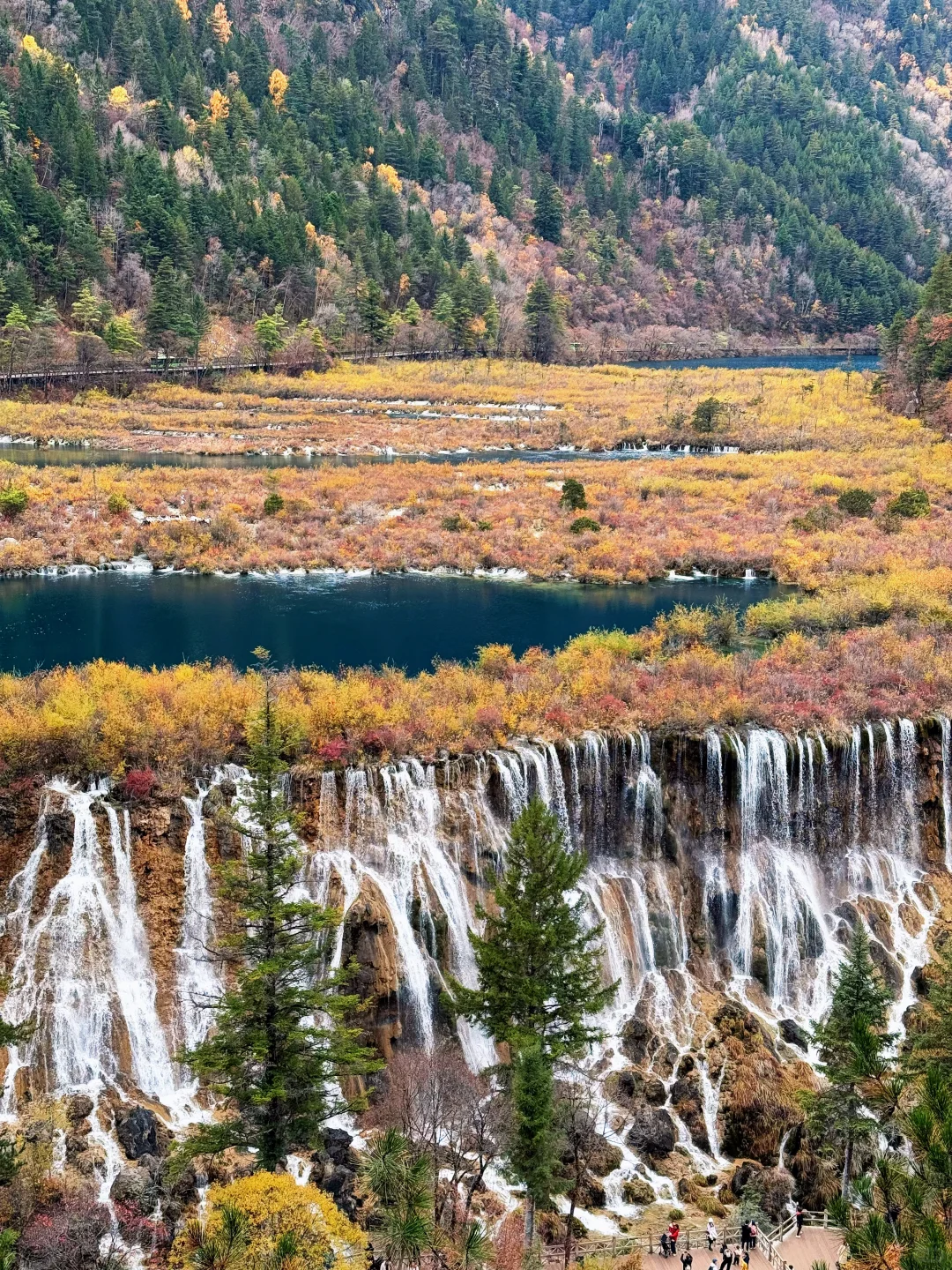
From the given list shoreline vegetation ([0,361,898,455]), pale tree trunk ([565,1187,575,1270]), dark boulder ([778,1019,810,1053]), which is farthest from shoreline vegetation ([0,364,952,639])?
pale tree trunk ([565,1187,575,1270])

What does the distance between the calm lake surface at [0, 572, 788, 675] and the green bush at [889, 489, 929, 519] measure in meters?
15.4

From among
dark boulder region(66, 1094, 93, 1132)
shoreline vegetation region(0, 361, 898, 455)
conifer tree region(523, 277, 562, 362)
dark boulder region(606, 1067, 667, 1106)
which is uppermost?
conifer tree region(523, 277, 562, 362)

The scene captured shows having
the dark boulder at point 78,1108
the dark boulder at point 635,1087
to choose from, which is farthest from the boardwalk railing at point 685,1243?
the dark boulder at point 78,1108

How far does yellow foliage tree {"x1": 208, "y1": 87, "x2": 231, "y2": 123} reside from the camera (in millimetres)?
183375

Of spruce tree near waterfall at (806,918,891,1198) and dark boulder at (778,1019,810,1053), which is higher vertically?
spruce tree near waterfall at (806,918,891,1198)

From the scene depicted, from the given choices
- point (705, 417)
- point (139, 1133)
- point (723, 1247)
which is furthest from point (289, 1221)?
point (705, 417)

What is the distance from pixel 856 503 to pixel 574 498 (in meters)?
19.2

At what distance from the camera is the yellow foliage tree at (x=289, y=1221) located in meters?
18.5

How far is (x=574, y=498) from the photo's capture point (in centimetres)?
7462

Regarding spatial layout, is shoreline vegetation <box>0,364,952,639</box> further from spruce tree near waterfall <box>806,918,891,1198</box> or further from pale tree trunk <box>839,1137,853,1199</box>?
pale tree trunk <box>839,1137,853,1199</box>

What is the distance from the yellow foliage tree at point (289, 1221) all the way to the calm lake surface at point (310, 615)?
1072 inches

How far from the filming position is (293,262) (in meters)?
154

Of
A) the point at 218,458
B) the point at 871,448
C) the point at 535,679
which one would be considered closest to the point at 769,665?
the point at 535,679

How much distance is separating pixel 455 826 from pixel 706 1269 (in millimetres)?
14162
